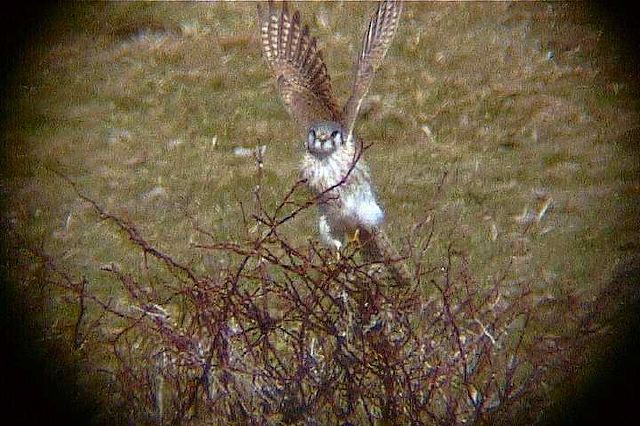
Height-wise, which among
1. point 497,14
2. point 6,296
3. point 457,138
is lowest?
point 6,296

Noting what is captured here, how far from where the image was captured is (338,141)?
4211mm

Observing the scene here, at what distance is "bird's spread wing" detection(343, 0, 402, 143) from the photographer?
413 centimetres

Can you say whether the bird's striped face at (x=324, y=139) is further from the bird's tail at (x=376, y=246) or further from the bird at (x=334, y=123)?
the bird's tail at (x=376, y=246)

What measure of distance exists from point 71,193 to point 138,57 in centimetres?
139

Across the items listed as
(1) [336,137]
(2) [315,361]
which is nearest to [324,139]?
(1) [336,137]

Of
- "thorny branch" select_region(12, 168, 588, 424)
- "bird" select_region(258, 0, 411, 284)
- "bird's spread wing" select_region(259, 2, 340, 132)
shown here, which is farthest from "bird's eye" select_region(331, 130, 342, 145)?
"thorny branch" select_region(12, 168, 588, 424)

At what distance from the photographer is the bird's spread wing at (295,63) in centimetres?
445

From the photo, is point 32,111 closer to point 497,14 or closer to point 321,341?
point 497,14

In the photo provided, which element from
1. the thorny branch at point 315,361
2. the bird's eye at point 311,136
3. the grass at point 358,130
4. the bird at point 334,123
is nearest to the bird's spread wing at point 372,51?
the bird at point 334,123

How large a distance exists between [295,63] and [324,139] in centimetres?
51

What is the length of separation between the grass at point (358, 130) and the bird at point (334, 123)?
0.62 meters

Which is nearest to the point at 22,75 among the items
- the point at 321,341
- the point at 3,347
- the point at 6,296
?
the point at 6,296

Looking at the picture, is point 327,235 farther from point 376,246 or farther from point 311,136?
point 311,136

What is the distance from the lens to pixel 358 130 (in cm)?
575
